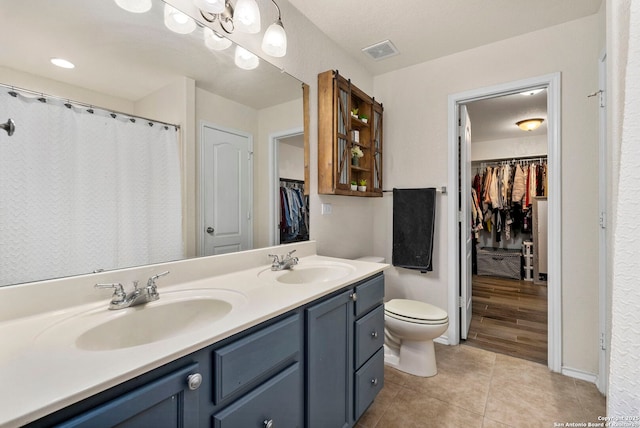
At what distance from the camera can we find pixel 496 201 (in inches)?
188

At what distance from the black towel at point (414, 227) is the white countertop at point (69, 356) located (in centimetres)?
161

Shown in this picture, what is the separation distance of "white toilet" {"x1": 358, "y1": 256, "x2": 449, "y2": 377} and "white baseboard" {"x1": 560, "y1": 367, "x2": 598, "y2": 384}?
89cm

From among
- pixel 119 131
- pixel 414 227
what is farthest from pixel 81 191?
pixel 414 227

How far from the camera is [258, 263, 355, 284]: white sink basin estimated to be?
1.58 m

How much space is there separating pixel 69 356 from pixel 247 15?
4.99 feet

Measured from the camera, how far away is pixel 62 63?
1.02 m

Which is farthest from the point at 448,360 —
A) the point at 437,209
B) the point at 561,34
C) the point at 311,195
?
the point at 561,34

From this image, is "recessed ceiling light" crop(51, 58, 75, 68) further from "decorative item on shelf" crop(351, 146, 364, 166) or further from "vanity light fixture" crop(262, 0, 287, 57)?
"decorative item on shelf" crop(351, 146, 364, 166)

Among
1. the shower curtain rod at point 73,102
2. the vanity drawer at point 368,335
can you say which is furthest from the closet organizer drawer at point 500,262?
the shower curtain rod at point 73,102

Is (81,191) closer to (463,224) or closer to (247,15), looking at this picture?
(247,15)

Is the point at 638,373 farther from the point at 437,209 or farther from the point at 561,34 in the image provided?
the point at 561,34

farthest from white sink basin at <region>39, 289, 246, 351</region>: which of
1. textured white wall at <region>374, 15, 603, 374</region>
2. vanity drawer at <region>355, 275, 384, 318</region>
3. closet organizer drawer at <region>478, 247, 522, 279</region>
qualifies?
closet organizer drawer at <region>478, 247, 522, 279</region>

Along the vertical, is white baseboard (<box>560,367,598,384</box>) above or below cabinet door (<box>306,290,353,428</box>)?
below

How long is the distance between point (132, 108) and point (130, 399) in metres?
1.04
